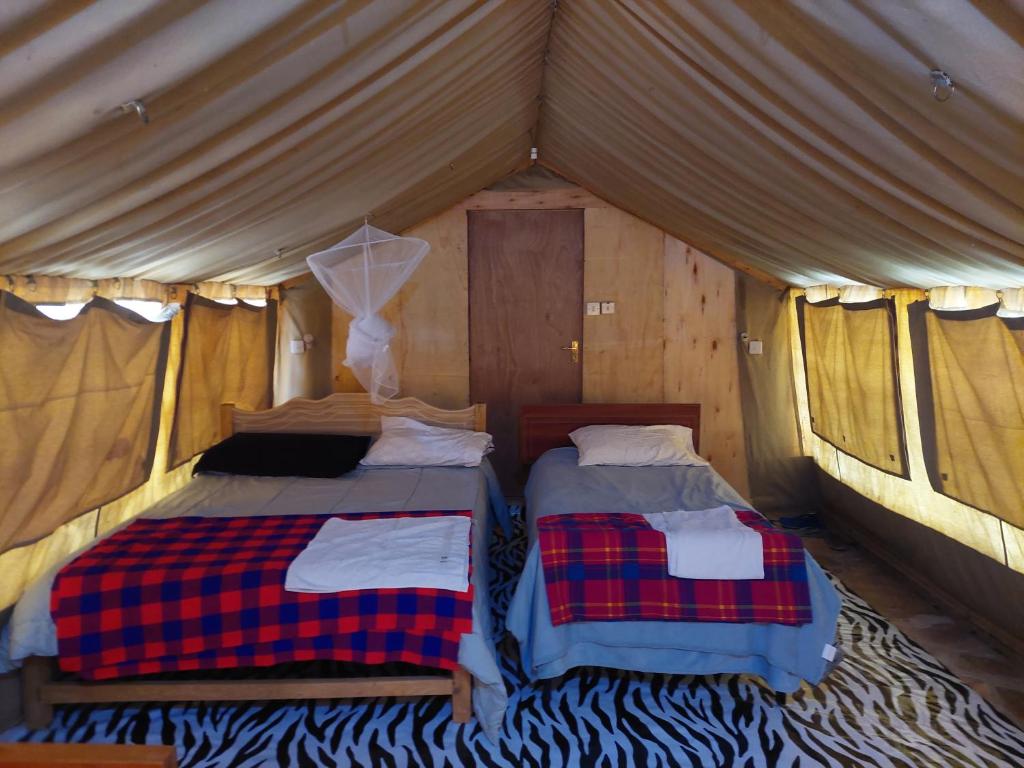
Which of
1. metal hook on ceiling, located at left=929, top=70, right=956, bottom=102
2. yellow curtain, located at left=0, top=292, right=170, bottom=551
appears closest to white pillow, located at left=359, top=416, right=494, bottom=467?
yellow curtain, located at left=0, top=292, right=170, bottom=551

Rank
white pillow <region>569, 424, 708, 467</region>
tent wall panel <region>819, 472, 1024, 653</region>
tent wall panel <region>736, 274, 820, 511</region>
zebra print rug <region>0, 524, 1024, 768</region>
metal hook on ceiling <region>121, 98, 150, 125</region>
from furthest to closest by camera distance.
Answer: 1. tent wall panel <region>736, 274, 820, 511</region>
2. white pillow <region>569, 424, 708, 467</region>
3. tent wall panel <region>819, 472, 1024, 653</region>
4. zebra print rug <region>0, 524, 1024, 768</region>
5. metal hook on ceiling <region>121, 98, 150, 125</region>

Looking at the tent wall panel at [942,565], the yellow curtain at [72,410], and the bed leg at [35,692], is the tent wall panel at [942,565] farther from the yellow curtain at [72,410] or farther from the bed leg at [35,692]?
the yellow curtain at [72,410]

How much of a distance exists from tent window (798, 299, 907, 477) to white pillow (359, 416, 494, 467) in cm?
217

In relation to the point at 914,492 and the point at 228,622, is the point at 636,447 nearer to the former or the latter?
the point at 914,492

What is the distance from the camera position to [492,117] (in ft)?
10.8

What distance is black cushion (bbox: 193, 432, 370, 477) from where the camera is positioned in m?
3.65

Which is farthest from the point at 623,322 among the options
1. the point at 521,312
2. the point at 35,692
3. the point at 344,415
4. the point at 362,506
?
the point at 35,692

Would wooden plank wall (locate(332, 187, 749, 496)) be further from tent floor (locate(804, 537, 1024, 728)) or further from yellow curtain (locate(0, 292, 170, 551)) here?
yellow curtain (locate(0, 292, 170, 551))

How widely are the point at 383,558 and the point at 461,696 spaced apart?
56cm

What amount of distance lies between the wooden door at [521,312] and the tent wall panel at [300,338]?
105 cm

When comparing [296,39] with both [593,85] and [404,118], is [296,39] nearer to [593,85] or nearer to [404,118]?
[404,118]

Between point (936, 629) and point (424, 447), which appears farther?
point (424, 447)

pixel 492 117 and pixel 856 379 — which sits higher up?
pixel 492 117

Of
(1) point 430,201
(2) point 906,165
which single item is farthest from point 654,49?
(1) point 430,201
